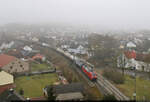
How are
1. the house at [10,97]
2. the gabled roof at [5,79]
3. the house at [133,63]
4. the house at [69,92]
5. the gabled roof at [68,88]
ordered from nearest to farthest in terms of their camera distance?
the house at [10,97] < the house at [69,92] < the gabled roof at [68,88] < the gabled roof at [5,79] < the house at [133,63]

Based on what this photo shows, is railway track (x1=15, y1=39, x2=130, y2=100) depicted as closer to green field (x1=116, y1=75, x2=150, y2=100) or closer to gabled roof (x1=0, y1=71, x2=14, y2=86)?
green field (x1=116, y1=75, x2=150, y2=100)

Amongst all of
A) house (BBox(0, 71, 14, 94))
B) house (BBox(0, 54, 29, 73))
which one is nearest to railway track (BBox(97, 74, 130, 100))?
house (BBox(0, 71, 14, 94))

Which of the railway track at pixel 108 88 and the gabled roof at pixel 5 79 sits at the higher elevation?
the gabled roof at pixel 5 79

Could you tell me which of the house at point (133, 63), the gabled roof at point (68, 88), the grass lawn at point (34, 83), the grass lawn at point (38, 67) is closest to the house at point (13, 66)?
the grass lawn at point (38, 67)

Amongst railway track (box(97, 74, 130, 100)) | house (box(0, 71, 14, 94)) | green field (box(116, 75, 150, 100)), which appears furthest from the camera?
house (box(0, 71, 14, 94))

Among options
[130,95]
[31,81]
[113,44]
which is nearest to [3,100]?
[31,81]

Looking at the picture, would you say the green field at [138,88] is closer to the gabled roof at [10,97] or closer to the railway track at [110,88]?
the railway track at [110,88]
